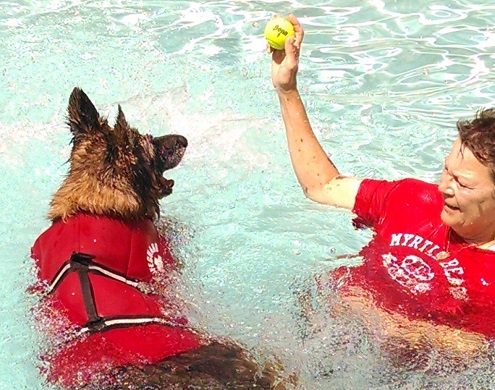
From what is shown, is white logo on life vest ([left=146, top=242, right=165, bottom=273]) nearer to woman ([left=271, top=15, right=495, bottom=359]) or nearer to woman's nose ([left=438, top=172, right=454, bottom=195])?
woman ([left=271, top=15, right=495, bottom=359])

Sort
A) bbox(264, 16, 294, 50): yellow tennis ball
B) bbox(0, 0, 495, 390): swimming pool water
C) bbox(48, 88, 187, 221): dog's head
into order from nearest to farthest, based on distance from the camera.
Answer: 1. bbox(264, 16, 294, 50): yellow tennis ball
2. bbox(48, 88, 187, 221): dog's head
3. bbox(0, 0, 495, 390): swimming pool water

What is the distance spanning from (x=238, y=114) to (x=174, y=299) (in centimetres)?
260

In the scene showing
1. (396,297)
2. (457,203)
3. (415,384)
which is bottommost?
(415,384)

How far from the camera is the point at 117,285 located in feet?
12.3

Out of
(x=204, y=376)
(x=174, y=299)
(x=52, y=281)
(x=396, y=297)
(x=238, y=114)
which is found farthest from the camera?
(x=238, y=114)

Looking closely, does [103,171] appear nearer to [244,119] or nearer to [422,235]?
[422,235]

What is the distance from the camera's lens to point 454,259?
3811 mm

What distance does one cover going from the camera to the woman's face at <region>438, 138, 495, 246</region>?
3604 mm

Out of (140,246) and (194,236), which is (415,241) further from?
(194,236)

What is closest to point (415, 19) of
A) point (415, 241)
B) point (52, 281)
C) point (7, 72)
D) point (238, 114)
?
point (238, 114)

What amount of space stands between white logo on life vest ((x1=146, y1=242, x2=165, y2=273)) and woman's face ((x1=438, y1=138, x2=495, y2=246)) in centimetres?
139

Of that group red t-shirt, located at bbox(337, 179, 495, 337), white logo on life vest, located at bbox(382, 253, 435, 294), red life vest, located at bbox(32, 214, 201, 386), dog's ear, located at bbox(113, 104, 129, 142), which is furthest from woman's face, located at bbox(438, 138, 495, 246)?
dog's ear, located at bbox(113, 104, 129, 142)

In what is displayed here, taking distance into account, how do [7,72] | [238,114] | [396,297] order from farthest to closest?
1. [7,72]
2. [238,114]
3. [396,297]

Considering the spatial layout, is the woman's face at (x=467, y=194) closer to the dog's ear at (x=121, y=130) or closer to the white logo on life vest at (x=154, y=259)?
the white logo on life vest at (x=154, y=259)
